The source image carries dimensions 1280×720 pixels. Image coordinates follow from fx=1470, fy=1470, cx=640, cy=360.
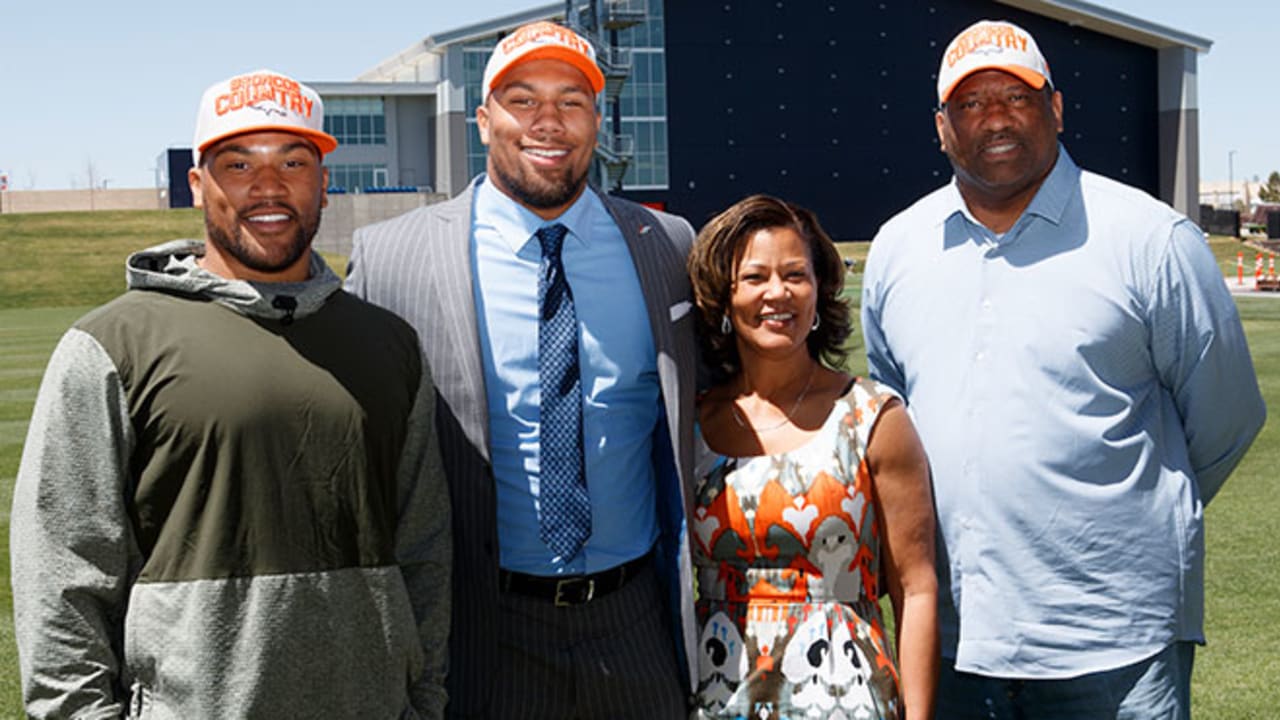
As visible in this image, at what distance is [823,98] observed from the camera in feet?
214

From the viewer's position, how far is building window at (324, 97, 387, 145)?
7238cm

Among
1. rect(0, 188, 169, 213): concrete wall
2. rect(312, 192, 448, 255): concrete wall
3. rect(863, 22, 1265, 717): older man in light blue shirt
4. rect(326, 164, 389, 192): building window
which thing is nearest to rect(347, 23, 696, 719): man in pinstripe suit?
rect(863, 22, 1265, 717): older man in light blue shirt

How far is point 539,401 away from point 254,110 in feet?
3.55

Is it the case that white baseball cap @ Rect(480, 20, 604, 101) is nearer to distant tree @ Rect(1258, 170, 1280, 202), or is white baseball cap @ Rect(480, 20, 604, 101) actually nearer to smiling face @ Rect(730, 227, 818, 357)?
smiling face @ Rect(730, 227, 818, 357)

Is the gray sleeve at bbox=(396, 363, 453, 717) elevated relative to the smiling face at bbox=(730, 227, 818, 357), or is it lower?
lower

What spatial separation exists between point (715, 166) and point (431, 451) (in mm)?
61926

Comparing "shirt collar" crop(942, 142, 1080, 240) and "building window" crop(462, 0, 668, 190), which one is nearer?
"shirt collar" crop(942, 142, 1080, 240)

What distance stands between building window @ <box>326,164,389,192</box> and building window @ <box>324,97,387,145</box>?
48.8 inches

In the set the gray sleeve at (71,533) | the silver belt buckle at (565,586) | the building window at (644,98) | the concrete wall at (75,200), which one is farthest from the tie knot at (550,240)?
the concrete wall at (75,200)

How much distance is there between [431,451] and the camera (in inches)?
140

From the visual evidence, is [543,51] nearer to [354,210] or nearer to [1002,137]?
[1002,137]

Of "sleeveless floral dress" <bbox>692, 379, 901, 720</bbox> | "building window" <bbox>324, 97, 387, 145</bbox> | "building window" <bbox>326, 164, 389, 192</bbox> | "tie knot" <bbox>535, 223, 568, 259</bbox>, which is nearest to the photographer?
"sleeveless floral dress" <bbox>692, 379, 901, 720</bbox>

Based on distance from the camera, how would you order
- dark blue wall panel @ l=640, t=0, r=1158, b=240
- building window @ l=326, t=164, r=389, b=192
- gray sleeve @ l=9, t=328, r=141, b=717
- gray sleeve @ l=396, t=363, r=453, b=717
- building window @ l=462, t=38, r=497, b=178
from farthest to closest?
1. building window @ l=326, t=164, r=389, b=192
2. dark blue wall panel @ l=640, t=0, r=1158, b=240
3. building window @ l=462, t=38, r=497, b=178
4. gray sleeve @ l=396, t=363, r=453, b=717
5. gray sleeve @ l=9, t=328, r=141, b=717

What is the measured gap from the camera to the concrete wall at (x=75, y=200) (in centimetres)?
11512
